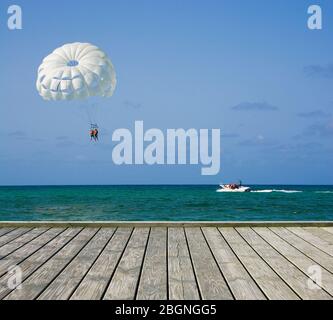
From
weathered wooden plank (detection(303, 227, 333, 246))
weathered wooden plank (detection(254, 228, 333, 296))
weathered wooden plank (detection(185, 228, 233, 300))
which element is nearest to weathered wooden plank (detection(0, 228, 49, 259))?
weathered wooden plank (detection(185, 228, 233, 300))

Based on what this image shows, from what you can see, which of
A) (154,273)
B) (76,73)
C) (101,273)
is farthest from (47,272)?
(76,73)

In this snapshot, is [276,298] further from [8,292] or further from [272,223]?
[272,223]

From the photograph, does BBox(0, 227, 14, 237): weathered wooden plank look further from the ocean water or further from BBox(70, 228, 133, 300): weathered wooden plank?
the ocean water

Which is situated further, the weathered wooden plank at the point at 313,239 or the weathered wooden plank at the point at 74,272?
the weathered wooden plank at the point at 313,239

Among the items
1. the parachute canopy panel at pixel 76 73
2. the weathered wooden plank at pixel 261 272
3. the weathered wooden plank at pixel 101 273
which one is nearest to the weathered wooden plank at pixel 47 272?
the weathered wooden plank at pixel 101 273

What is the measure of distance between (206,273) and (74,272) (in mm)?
1192

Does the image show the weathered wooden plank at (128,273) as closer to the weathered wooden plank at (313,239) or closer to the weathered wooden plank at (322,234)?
the weathered wooden plank at (313,239)

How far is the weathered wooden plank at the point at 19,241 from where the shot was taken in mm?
5508

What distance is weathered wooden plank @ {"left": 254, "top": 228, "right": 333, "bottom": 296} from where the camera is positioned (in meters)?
4.18

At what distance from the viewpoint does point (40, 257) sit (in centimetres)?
517

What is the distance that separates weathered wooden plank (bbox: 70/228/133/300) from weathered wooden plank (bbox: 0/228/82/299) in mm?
540

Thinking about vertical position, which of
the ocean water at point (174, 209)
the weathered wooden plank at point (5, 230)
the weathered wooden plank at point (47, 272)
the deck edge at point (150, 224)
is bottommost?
the ocean water at point (174, 209)
